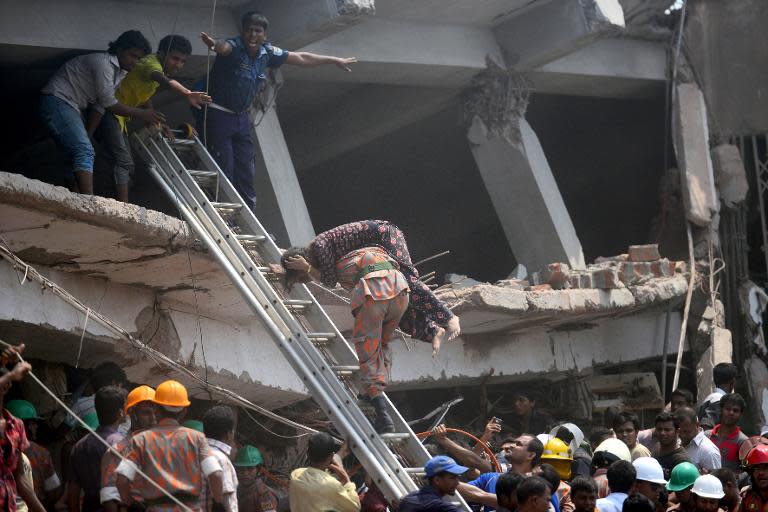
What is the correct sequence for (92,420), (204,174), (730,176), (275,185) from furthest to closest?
1. (730,176)
2. (275,185)
3. (204,174)
4. (92,420)

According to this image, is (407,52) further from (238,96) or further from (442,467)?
(442,467)

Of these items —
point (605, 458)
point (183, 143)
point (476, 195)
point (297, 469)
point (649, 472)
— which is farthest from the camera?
point (476, 195)

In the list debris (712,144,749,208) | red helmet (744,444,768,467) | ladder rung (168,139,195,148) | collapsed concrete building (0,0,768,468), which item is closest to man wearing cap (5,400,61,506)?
collapsed concrete building (0,0,768,468)

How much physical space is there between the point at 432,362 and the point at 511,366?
1219mm

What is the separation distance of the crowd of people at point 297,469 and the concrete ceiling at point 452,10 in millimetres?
5099

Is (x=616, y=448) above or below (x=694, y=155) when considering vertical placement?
below

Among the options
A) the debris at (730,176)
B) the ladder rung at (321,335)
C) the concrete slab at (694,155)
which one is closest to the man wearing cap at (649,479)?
the ladder rung at (321,335)

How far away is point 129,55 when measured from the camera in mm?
10086

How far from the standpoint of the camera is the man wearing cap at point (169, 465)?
700 centimetres

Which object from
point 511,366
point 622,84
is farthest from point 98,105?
point 622,84

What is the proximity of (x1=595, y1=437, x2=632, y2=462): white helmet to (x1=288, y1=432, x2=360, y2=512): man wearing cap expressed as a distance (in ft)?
7.98

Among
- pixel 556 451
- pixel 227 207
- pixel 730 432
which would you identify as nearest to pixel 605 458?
pixel 556 451

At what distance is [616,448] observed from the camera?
9.62 meters

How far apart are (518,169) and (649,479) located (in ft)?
21.4
